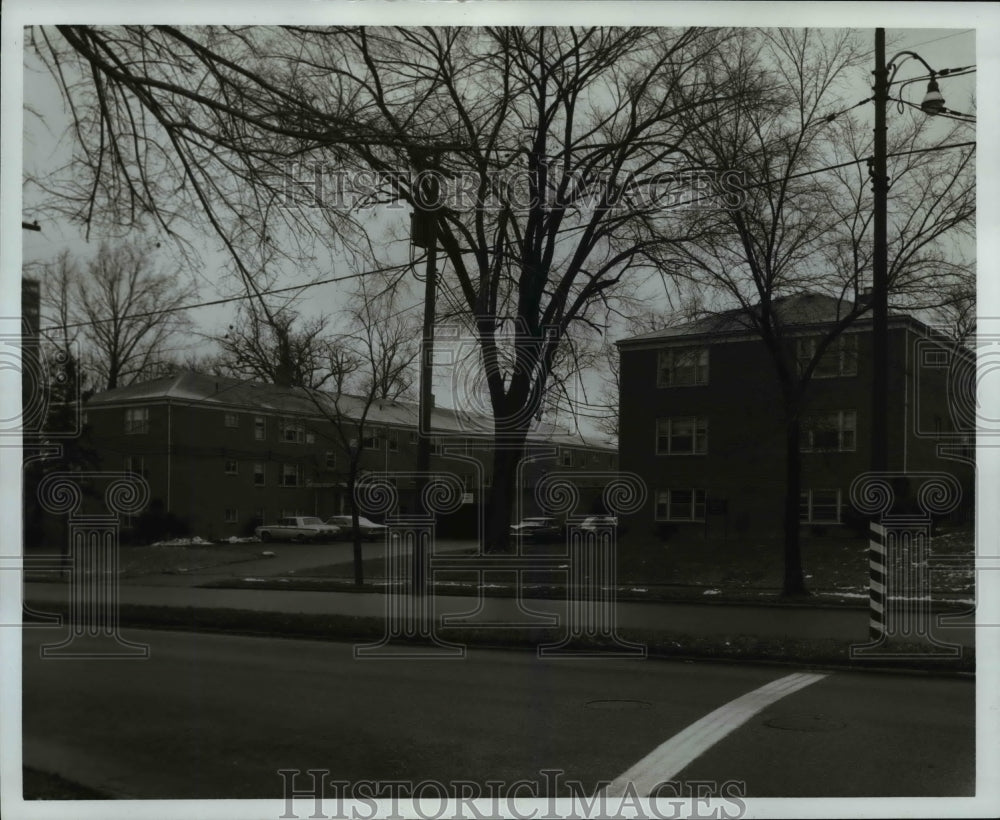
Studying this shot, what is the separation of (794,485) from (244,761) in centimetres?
347

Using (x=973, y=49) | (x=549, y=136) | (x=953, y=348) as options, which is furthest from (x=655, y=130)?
(x=953, y=348)

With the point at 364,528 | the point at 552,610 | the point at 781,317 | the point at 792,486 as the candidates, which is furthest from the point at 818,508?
the point at 364,528

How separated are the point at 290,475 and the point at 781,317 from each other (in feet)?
10.3

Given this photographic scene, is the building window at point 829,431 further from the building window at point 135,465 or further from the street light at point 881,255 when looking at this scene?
the building window at point 135,465

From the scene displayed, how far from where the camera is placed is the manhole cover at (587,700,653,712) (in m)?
5.94

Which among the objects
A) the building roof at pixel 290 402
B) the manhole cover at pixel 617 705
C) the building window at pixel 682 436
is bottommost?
the manhole cover at pixel 617 705

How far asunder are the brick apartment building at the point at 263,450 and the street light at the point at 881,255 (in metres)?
1.85

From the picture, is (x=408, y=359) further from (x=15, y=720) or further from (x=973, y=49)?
(x=973, y=49)

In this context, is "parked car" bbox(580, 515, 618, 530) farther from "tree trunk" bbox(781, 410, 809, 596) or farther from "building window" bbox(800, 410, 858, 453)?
"building window" bbox(800, 410, 858, 453)

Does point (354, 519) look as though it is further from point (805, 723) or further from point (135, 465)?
point (805, 723)

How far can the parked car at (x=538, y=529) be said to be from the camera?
18.1 feet

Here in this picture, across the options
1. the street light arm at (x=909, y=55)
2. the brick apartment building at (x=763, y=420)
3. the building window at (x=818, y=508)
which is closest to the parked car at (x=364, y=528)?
the brick apartment building at (x=763, y=420)

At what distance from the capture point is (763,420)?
19.9 ft

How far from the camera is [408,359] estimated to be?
17.6ft
